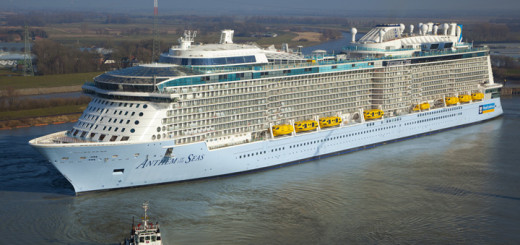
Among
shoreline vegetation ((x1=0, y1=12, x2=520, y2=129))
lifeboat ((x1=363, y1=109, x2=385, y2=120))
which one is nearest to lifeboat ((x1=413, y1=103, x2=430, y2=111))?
lifeboat ((x1=363, y1=109, x2=385, y2=120))

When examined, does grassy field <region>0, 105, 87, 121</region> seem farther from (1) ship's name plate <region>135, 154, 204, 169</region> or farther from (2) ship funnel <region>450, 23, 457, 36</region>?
(2) ship funnel <region>450, 23, 457, 36</region>

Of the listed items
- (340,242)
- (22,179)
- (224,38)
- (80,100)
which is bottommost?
(340,242)

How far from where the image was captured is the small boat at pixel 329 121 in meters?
38.1

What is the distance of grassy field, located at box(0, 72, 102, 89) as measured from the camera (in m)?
69.9

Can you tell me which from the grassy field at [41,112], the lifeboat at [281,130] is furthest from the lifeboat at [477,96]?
the grassy field at [41,112]

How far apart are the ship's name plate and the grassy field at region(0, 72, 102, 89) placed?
44706 mm

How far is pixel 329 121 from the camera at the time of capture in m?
38.3

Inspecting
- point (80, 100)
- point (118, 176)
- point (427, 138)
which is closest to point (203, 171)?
point (118, 176)

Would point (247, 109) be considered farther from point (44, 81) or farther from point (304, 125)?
point (44, 81)

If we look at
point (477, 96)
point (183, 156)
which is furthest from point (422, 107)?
point (183, 156)

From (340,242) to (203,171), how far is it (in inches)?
395

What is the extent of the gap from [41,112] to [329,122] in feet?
95.1

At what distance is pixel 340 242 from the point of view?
24.8 m

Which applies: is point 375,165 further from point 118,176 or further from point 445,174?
point 118,176
